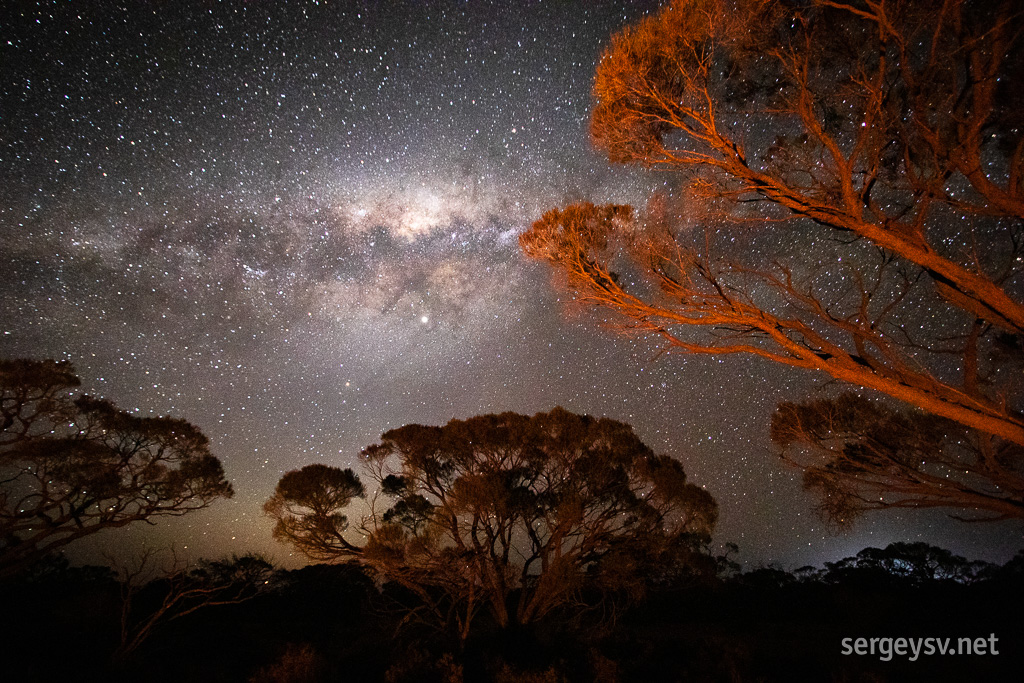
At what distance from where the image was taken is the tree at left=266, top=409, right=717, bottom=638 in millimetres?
10469

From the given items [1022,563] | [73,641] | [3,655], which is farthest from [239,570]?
[1022,563]

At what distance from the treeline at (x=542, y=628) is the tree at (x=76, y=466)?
179 cm

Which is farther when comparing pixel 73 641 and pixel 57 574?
pixel 57 574

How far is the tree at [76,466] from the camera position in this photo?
28.4ft

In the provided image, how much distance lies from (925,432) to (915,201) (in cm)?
624

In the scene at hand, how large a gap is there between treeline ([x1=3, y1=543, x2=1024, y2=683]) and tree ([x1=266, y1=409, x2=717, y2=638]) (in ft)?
3.12

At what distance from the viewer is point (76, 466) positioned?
9188mm

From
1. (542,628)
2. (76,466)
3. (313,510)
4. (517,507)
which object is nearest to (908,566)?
(542,628)

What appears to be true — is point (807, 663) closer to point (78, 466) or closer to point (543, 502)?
point (543, 502)

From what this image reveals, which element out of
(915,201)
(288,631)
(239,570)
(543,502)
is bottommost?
(288,631)

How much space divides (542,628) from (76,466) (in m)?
11.3

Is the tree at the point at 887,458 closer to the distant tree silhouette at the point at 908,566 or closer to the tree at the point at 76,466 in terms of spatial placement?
the tree at the point at 76,466

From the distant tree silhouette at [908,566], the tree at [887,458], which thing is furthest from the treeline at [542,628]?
the tree at [887,458]

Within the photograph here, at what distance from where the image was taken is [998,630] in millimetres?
12070
